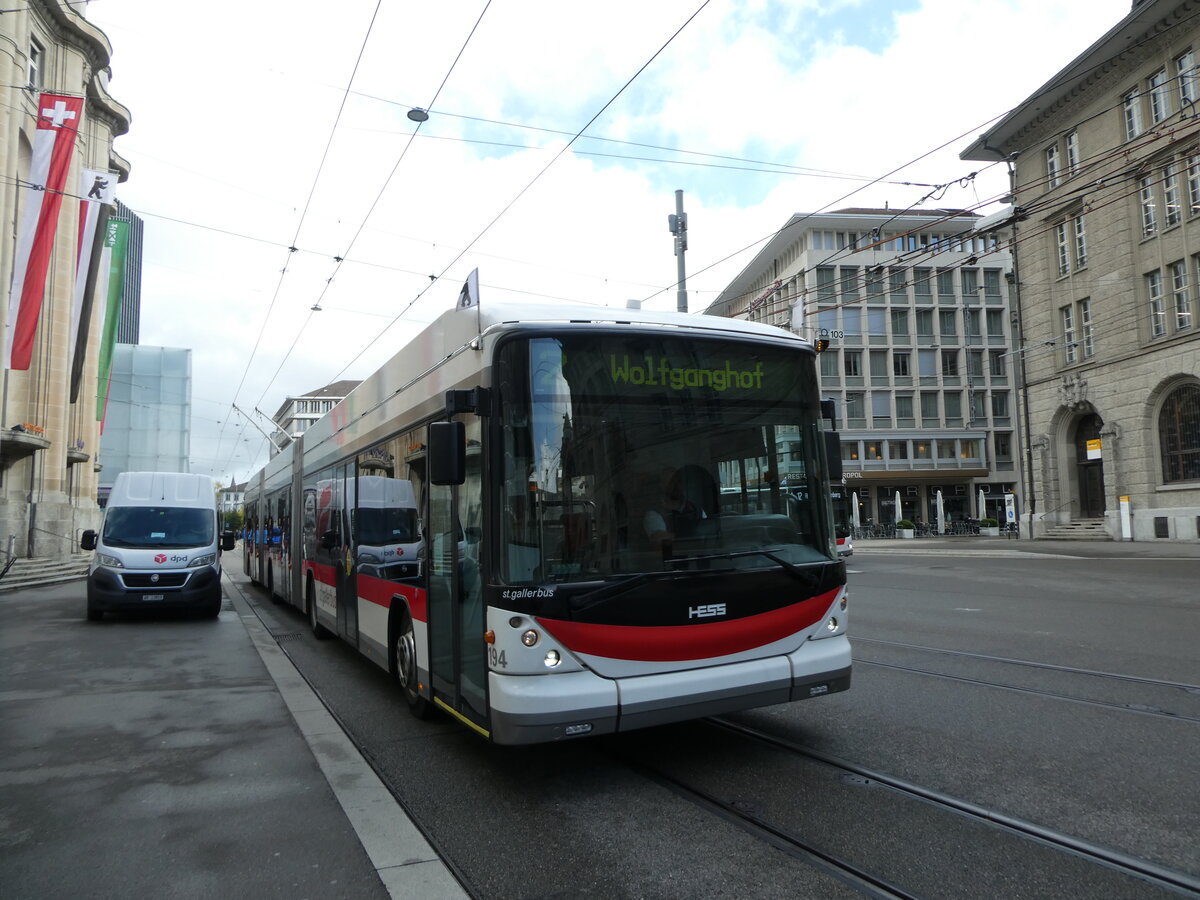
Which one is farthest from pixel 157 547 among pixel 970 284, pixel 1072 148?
pixel 970 284

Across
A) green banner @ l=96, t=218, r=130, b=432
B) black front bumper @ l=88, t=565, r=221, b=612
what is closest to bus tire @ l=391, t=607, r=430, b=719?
black front bumper @ l=88, t=565, r=221, b=612

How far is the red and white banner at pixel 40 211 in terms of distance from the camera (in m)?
21.1

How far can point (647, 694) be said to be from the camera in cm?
470

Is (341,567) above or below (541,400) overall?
below

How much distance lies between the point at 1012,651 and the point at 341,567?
22.6 feet

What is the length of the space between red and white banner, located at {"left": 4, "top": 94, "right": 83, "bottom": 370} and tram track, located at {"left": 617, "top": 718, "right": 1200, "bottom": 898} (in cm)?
2240

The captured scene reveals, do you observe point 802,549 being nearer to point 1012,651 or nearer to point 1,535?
point 1012,651

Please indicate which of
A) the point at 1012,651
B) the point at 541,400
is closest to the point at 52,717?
the point at 541,400

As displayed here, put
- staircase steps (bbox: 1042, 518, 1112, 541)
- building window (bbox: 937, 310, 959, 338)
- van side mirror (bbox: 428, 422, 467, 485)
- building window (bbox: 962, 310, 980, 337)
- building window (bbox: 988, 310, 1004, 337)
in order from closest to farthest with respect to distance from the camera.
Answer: van side mirror (bbox: 428, 422, 467, 485) → staircase steps (bbox: 1042, 518, 1112, 541) → building window (bbox: 937, 310, 959, 338) → building window (bbox: 962, 310, 980, 337) → building window (bbox: 988, 310, 1004, 337)

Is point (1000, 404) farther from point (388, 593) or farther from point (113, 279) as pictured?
point (388, 593)

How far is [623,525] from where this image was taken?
189 inches

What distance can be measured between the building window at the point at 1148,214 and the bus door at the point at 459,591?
31.1 m

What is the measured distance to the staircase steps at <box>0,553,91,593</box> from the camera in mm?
21609

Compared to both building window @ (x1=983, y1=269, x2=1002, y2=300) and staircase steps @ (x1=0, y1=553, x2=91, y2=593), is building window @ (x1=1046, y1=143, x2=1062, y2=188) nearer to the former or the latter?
building window @ (x1=983, y1=269, x2=1002, y2=300)
